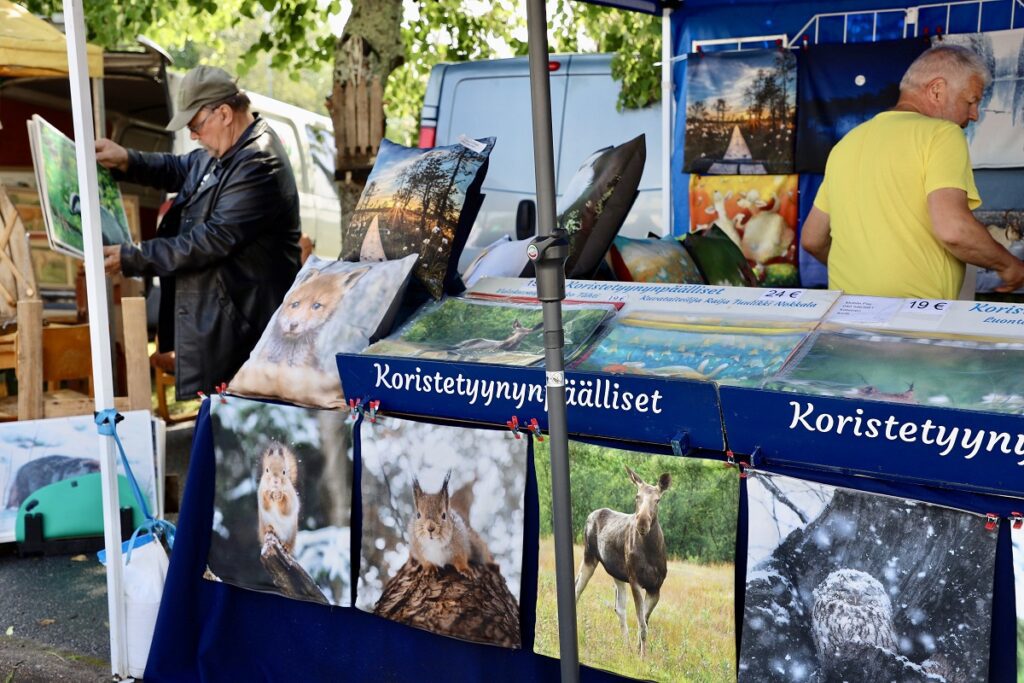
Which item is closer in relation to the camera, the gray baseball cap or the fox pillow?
the fox pillow

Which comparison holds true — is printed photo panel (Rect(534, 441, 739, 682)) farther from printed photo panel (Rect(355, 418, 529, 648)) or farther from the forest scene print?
the forest scene print

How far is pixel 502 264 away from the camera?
296 cm

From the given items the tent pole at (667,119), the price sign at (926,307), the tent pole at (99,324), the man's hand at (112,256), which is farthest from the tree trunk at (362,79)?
the price sign at (926,307)

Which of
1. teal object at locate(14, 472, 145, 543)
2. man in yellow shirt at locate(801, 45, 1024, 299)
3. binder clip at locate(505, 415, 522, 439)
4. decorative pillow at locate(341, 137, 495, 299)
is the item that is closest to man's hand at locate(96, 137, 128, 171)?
teal object at locate(14, 472, 145, 543)

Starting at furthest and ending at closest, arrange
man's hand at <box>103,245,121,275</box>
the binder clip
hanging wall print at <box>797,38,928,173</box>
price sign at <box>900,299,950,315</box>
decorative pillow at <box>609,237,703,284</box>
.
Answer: hanging wall print at <box>797,38,928,173</box>
man's hand at <box>103,245,121,275</box>
decorative pillow at <box>609,237,703,284</box>
the binder clip
price sign at <box>900,299,950,315</box>

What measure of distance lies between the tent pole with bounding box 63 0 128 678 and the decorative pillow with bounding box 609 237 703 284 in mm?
1508

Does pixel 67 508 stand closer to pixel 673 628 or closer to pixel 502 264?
pixel 502 264

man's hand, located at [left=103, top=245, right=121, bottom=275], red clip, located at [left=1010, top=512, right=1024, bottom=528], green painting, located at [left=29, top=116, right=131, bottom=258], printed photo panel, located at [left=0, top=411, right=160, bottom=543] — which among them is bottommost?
printed photo panel, located at [left=0, top=411, right=160, bottom=543]

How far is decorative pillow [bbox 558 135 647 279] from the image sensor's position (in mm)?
3035

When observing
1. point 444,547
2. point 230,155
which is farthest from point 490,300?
point 230,155

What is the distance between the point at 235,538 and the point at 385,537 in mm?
468

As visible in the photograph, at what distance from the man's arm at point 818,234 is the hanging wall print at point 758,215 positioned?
209cm

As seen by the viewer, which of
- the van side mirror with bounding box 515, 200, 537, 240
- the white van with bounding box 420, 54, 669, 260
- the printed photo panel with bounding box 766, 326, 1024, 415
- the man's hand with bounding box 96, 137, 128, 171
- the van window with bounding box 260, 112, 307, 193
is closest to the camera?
the printed photo panel with bounding box 766, 326, 1024, 415

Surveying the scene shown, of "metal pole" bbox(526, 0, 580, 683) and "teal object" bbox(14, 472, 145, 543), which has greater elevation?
"metal pole" bbox(526, 0, 580, 683)
